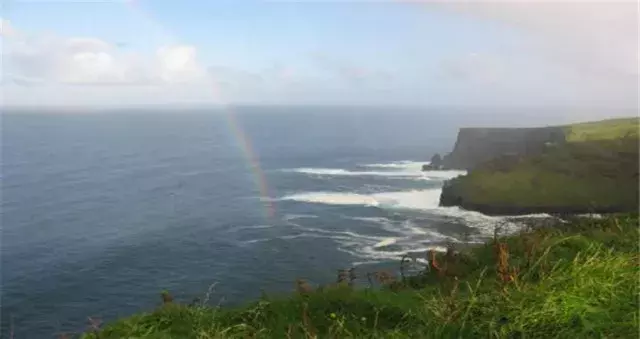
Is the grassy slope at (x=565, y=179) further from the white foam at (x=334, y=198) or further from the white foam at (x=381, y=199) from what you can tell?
A: the white foam at (x=334, y=198)

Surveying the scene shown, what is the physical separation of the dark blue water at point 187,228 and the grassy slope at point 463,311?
1884 cm

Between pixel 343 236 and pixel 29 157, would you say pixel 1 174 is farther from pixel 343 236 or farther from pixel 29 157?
pixel 343 236

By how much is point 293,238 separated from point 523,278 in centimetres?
4275

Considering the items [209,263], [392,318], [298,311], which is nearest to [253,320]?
[298,311]

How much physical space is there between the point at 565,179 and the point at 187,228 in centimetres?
4174

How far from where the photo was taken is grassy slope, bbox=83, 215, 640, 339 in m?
5.59

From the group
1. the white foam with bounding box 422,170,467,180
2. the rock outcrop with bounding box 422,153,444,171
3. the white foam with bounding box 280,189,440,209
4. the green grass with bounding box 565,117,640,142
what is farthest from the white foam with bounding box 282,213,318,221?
the rock outcrop with bounding box 422,153,444,171

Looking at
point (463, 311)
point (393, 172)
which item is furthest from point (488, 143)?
point (463, 311)

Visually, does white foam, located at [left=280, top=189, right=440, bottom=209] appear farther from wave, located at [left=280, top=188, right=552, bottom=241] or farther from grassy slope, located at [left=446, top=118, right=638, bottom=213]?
grassy slope, located at [left=446, top=118, right=638, bottom=213]

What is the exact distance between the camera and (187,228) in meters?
52.7

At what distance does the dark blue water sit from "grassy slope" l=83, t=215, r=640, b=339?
1884 centimetres

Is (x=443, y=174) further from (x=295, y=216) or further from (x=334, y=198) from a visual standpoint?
(x=295, y=216)

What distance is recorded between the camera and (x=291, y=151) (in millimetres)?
123625

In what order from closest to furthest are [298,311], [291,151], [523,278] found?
[523,278]
[298,311]
[291,151]
